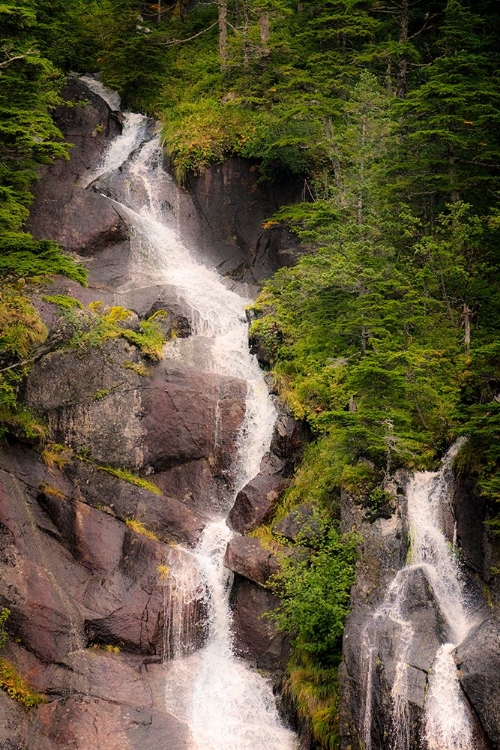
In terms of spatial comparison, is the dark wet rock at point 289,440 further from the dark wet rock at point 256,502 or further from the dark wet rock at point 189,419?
the dark wet rock at point 189,419

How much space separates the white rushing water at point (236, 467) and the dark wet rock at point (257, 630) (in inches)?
11.0

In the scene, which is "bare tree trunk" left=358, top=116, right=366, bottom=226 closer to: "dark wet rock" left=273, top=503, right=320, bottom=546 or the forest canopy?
the forest canopy

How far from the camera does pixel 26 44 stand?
16.8m

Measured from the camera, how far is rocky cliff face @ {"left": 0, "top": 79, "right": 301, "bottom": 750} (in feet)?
43.4

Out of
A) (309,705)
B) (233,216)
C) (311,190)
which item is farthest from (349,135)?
(309,705)

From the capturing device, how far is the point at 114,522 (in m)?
16.3

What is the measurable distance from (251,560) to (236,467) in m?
3.49

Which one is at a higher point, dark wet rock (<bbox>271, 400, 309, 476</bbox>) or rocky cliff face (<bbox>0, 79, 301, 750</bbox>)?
dark wet rock (<bbox>271, 400, 309, 476</bbox>)

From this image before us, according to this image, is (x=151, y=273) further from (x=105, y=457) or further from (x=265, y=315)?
(x=105, y=457)

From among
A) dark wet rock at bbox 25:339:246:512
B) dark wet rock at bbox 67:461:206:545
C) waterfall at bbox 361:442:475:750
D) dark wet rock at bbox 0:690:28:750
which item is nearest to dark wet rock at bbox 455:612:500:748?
waterfall at bbox 361:442:475:750

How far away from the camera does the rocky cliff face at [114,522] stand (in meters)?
13.2

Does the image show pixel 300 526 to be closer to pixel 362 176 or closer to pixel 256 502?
pixel 256 502

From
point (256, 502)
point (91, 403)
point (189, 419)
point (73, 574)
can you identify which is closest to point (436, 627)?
point (256, 502)

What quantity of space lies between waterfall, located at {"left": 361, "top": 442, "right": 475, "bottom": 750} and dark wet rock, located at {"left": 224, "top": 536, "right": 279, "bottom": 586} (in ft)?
10.8
